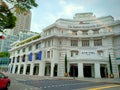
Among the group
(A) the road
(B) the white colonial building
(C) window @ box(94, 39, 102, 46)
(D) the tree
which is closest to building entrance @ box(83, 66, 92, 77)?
(B) the white colonial building

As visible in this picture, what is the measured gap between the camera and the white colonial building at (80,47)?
32.9 metres

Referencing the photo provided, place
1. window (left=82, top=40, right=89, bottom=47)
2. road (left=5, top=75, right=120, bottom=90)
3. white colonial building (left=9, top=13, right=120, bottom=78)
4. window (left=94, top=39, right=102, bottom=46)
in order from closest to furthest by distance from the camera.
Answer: road (left=5, top=75, right=120, bottom=90)
white colonial building (left=9, top=13, right=120, bottom=78)
window (left=94, top=39, right=102, bottom=46)
window (left=82, top=40, right=89, bottom=47)

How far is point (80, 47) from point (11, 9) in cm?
2828

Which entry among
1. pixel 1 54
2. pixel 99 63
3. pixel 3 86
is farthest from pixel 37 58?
pixel 1 54

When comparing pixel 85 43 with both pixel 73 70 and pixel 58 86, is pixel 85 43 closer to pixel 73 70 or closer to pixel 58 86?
pixel 73 70

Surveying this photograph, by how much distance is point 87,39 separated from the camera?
37562 millimetres

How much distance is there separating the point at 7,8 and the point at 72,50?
28.0 m

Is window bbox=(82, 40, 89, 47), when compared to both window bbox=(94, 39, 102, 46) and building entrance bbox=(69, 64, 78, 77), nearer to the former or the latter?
window bbox=(94, 39, 102, 46)

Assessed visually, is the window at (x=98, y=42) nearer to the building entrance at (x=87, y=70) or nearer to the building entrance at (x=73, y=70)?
the building entrance at (x=87, y=70)

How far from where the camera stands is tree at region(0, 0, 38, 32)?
10117 mm

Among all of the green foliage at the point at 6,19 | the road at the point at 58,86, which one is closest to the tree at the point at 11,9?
the green foliage at the point at 6,19

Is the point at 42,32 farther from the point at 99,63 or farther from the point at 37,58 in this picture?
the point at 99,63

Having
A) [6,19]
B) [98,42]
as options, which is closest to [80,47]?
[98,42]

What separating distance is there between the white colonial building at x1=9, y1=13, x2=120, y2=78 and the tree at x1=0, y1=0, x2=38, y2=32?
898 inches
